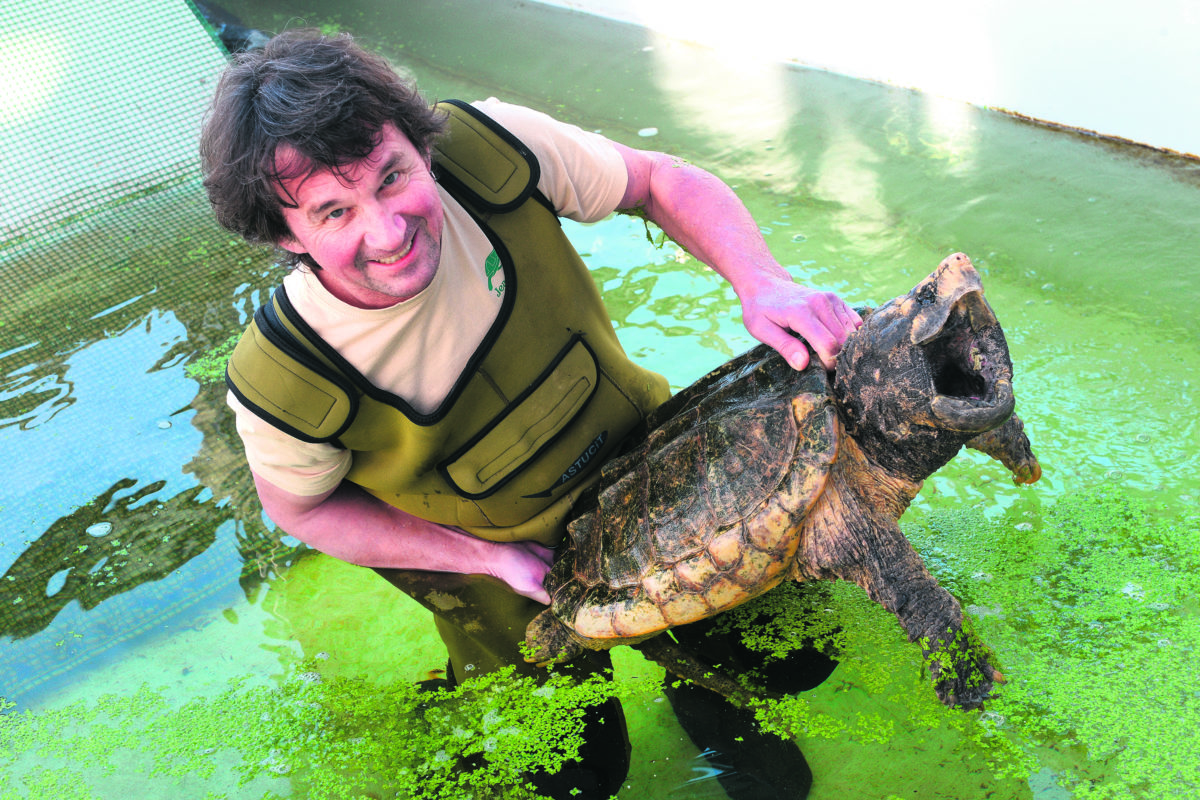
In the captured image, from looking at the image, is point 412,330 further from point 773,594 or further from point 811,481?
point 773,594

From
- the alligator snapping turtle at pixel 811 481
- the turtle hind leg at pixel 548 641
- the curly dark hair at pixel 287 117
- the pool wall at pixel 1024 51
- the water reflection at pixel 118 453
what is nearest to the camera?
the curly dark hair at pixel 287 117

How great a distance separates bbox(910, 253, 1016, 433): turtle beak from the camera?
146cm

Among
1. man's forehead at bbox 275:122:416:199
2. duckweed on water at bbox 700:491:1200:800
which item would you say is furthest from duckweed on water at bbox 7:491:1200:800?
man's forehead at bbox 275:122:416:199

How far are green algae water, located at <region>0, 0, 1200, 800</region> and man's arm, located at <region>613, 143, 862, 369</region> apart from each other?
0.80 ft

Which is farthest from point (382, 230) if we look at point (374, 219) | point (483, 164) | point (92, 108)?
point (92, 108)

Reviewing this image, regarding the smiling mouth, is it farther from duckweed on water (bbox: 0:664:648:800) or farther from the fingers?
duckweed on water (bbox: 0:664:648:800)

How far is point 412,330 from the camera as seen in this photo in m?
1.59

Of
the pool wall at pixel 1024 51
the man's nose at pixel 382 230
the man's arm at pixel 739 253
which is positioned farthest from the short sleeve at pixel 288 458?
the pool wall at pixel 1024 51

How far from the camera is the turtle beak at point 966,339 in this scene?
1465mm

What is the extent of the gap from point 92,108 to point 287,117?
14.9 feet

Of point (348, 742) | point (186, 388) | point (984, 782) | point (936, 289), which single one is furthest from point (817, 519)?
point (186, 388)

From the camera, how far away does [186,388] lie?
3.45 metres

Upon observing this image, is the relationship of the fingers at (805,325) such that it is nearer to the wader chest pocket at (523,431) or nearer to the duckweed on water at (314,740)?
the wader chest pocket at (523,431)

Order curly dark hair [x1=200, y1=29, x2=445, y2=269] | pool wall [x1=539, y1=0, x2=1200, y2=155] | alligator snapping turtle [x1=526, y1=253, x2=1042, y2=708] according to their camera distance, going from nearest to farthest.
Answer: curly dark hair [x1=200, y1=29, x2=445, y2=269] < alligator snapping turtle [x1=526, y1=253, x2=1042, y2=708] < pool wall [x1=539, y1=0, x2=1200, y2=155]
